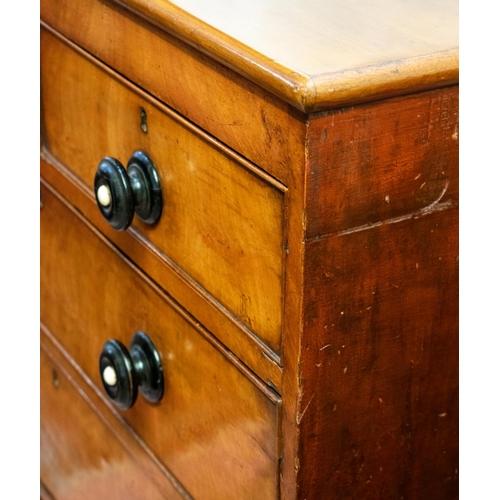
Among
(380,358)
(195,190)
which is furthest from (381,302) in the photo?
(195,190)

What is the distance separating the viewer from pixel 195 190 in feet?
2.32

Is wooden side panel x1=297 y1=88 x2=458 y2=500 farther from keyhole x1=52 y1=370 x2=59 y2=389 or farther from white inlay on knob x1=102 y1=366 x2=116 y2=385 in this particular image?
keyhole x1=52 y1=370 x2=59 y2=389

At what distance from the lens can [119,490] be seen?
3.29 feet

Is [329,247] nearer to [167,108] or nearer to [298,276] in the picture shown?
[298,276]

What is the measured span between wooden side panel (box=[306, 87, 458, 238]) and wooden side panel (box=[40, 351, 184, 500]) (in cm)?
43

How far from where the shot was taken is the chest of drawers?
0.57 m

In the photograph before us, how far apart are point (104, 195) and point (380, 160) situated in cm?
30

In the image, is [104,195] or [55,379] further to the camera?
[55,379]

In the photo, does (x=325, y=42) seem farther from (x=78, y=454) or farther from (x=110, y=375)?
(x=78, y=454)

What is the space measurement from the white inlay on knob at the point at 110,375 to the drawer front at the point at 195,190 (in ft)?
0.48

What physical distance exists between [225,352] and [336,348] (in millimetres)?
123

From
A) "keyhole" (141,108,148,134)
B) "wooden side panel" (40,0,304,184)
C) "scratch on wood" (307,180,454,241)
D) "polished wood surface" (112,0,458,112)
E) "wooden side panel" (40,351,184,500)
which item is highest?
"polished wood surface" (112,0,458,112)

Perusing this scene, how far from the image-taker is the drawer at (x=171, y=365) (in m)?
0.71

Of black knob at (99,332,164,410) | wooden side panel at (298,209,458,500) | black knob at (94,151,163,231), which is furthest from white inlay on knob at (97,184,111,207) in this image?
wooden side panel at (298,209,458,500)
